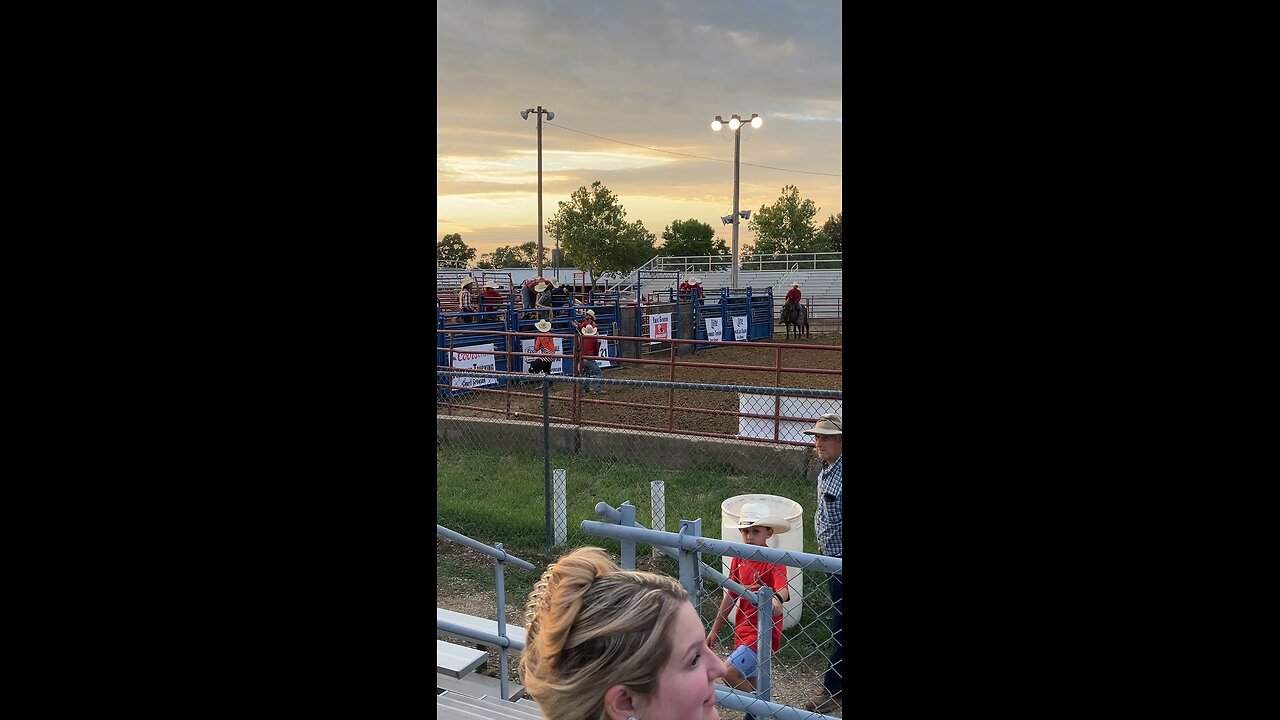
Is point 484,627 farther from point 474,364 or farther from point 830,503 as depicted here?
point 474,364

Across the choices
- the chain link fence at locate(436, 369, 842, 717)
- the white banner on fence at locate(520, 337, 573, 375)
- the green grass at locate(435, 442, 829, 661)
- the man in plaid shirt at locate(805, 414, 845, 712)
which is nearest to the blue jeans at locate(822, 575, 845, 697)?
the man in plaid shirt at locate(805, 414, 845, 712)

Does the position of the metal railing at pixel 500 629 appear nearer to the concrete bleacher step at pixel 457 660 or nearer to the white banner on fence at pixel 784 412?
the concrete bleacher step at pixel 457 660

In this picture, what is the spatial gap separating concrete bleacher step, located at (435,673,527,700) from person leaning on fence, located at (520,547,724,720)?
322 cm

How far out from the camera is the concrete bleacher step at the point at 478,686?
495cm

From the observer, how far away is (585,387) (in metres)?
15.6

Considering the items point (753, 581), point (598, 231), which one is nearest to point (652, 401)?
point (753, 581)

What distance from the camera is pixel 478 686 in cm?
514

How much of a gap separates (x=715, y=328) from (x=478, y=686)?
65.7ft

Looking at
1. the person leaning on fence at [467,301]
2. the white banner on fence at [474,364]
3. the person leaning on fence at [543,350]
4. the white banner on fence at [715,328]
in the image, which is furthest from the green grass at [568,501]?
the white banner on fence at [715,328]

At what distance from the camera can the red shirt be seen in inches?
169

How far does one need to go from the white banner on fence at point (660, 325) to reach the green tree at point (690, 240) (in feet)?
206

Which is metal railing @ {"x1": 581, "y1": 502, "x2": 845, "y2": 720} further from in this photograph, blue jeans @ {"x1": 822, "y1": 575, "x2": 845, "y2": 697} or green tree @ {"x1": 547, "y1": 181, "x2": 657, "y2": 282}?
green tree @ {"x1": 547, "y1": 181, "x2": 657, "y2": 282}
